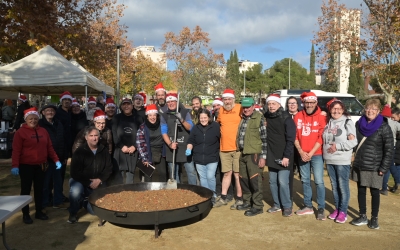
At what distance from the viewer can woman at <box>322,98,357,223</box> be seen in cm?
475

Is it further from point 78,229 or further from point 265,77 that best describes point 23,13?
point 265,77

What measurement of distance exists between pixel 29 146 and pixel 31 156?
5.7 inches

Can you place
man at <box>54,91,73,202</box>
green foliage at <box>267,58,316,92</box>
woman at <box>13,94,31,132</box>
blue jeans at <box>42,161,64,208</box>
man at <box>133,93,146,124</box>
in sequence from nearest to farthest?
blue jeans at <box>42,161,64,208</box>
man at <box>133,93,146,124</box>
man at <box>54,91,73,202</box>
woman at <box>13,94,31,132</box>
green foliage at <box>267,58,316,92</box>

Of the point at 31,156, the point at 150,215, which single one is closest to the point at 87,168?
the point at 31,156

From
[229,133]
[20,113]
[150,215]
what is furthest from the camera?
[20,113]

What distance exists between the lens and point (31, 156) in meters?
4.96

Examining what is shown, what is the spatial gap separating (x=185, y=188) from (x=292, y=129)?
197cm

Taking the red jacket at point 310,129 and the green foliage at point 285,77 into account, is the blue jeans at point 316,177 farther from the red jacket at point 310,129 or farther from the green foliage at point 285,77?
the green foliage at point 285,77

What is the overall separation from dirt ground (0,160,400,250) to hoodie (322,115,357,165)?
955 mm

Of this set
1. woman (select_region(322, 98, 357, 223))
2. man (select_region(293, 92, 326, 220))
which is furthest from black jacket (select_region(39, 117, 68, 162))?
woman (select_region(322, 98, 357, 223))

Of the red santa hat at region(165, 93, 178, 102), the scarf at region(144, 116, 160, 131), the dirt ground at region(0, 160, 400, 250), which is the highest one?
the red santa hat at region(165, 93, 178, 102)

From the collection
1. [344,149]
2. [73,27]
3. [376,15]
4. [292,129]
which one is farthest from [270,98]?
[73,27]

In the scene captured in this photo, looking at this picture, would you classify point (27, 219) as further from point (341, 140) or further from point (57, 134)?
point (341, 140)

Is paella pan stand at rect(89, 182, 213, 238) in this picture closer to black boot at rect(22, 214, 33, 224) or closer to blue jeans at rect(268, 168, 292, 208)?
black boot at rect(22, 214, 33, 224)
